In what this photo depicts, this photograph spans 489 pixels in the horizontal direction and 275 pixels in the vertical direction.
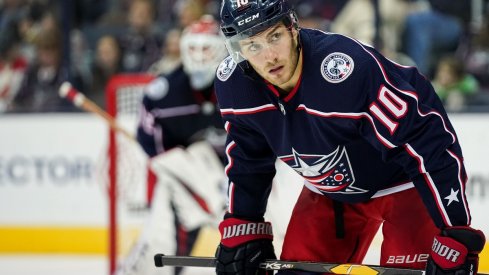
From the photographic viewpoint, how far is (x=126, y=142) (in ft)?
15.4

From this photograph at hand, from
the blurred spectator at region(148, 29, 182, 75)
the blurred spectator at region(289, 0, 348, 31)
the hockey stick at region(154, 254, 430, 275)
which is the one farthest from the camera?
the blurred spectator at region(148, 29, 182, 75)

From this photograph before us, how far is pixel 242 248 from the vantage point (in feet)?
7.95

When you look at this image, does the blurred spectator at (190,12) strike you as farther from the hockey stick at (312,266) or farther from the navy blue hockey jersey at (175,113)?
the hockey stick at (312,266)

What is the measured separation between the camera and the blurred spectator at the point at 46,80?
5.13 metres

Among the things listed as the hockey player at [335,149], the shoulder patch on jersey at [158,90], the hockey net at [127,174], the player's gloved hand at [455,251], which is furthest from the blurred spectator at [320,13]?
the player's gloved hand at [455,251]

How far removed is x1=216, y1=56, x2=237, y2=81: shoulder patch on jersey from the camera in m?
2.34

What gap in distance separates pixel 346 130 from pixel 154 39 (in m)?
3.12

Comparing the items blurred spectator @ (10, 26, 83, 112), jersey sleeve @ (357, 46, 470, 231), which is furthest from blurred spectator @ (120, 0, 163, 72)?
jersey sleeve @ (357, 46, 470, 231)

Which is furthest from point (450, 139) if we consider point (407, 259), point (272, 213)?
point (272, 213)

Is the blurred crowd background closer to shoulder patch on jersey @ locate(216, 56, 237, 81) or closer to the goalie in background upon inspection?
the goalie in background

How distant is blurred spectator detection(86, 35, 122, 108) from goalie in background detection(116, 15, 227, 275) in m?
0.71

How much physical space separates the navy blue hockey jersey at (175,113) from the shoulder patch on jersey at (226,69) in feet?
6.03

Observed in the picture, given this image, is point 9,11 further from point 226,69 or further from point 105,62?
point 226,69

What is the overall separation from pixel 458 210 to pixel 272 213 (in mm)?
2120
